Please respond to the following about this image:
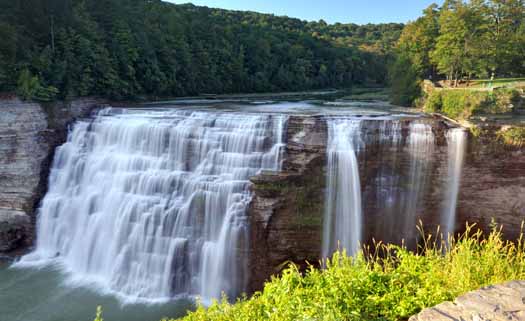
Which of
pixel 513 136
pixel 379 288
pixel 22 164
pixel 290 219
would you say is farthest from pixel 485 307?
pixel 22 164

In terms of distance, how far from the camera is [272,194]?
1325 cm

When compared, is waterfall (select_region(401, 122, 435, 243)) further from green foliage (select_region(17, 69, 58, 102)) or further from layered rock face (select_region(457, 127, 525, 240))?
green foliage (select_region(17, 69, 58, 102))

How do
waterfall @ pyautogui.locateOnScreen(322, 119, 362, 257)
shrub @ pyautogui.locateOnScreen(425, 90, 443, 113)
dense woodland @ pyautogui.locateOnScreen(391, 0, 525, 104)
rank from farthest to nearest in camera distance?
dense woodland @ pyautogui.locateOnScreen(391, 0, 525, 104)
shrub @ pyautogui.locateOnScreen(425, 90, 443, 113)
waterfall @ pyautogui.locateOnScreen(322, 119, 362, 257)

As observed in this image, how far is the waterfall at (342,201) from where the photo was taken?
1326 cm

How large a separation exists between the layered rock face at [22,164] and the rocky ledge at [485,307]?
16430 millimetres

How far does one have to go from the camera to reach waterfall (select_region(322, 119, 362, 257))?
13.3 m

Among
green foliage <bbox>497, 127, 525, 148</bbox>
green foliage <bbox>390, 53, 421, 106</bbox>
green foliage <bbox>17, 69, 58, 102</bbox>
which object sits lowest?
green foliage <bbox>497, 127, 525, 148</bbox>

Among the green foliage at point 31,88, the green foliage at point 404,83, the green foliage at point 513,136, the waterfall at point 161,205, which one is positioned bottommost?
the waterfall at point 161,205

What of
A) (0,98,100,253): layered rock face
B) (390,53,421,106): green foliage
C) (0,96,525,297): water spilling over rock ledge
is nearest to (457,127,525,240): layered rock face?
(0,96,525,297): water spilling over rock ledge

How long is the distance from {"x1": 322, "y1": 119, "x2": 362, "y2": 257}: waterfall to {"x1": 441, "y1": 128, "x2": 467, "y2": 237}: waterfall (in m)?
3.10

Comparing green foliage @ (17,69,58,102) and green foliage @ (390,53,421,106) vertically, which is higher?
green foliage @ (390,53,421,106)

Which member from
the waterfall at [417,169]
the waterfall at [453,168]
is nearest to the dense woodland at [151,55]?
the waterfall at [417,169]

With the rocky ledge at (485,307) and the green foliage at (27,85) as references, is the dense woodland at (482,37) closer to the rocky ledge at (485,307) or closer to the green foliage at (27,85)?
the rocky ledge at (485,307)

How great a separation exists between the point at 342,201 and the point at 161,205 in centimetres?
660
